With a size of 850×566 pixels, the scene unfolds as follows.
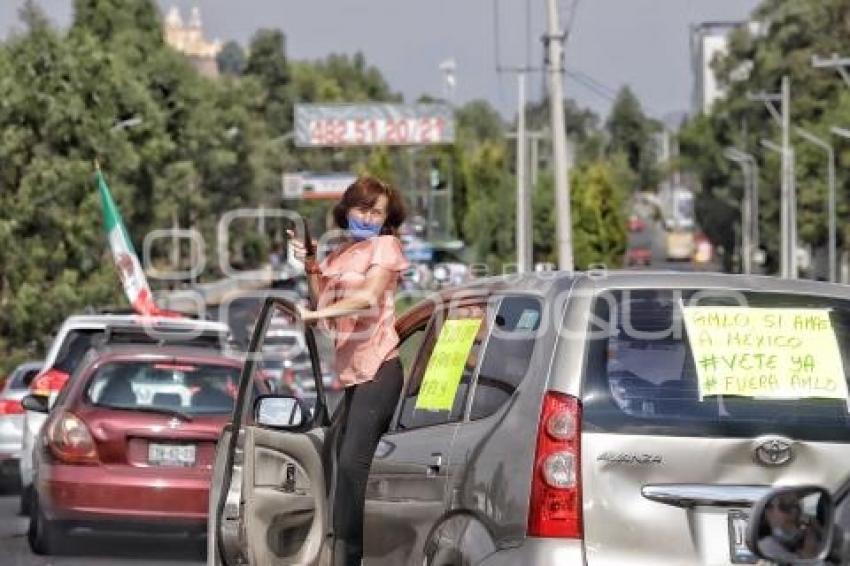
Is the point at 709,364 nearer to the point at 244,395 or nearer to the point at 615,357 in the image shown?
the point at 615,357

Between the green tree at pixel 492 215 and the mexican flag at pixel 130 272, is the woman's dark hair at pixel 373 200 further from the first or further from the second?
the green tree at pixel 492 215

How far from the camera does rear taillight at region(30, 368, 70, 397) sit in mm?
16828

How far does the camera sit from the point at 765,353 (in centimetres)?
661

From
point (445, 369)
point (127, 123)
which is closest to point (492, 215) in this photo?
point (127, 123)

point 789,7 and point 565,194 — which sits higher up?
point 789,7

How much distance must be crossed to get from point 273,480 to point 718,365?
2524 millimetres

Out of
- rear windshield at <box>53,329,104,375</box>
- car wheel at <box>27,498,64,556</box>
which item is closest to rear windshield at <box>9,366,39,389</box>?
rear windshield at <box>53,329,104,375</box>

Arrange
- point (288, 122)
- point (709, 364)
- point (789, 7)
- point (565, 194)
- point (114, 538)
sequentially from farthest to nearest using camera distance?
point (288, 122)
point (789, 7)
point (565, 194)
point (114, 538)
point (709, 364)

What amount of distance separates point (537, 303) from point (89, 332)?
36.3 ft

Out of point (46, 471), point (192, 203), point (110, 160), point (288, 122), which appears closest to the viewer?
point (46, 471)

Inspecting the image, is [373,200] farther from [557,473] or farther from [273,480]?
[557,473]

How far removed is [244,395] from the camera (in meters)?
Answer: 8.57

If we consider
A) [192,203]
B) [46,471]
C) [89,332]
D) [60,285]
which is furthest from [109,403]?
[192,203]

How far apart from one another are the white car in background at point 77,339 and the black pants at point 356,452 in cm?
710
